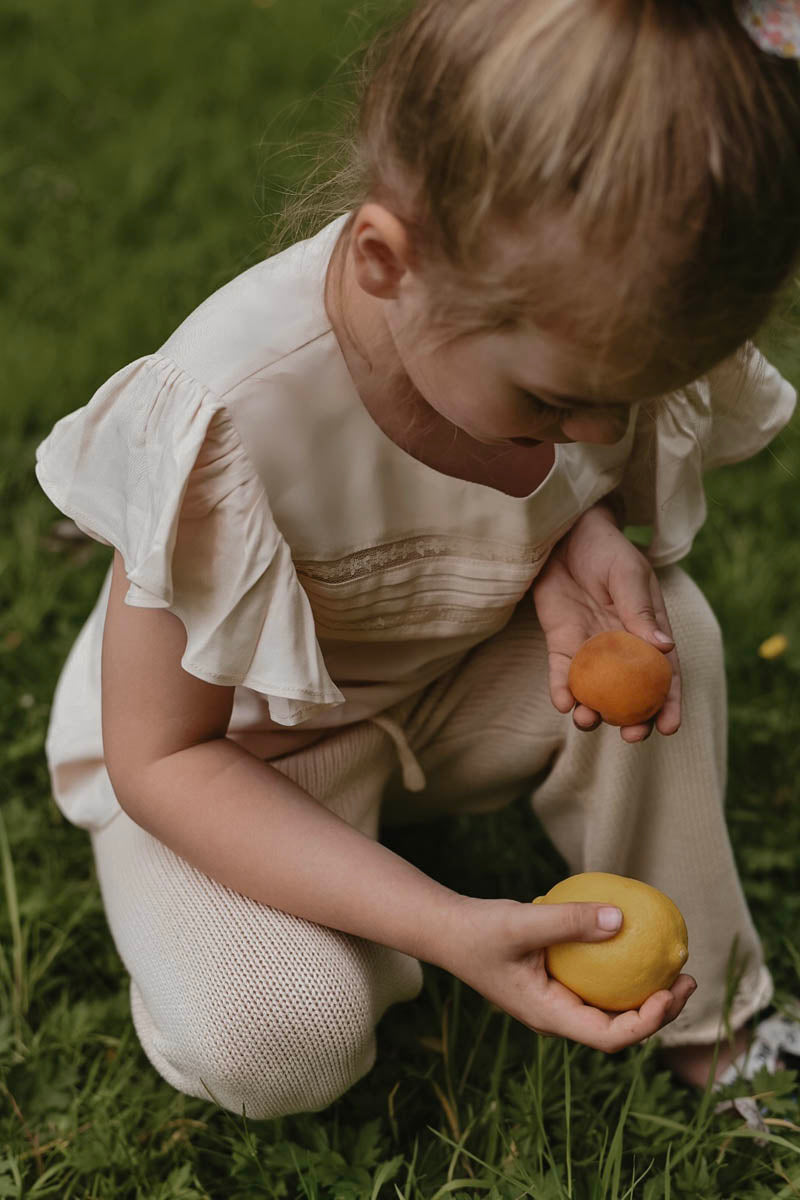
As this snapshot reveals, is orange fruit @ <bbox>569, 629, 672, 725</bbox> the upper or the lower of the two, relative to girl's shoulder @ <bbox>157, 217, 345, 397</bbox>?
lower

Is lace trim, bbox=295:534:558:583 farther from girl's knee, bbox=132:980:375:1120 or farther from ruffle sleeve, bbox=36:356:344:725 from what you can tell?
girl's knee, bbox=132:980:375:1120

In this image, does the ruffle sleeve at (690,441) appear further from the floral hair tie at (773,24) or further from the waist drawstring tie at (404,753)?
the floral hair tie at (773,24)

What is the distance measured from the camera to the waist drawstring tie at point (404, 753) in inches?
62.4

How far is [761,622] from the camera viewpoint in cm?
222

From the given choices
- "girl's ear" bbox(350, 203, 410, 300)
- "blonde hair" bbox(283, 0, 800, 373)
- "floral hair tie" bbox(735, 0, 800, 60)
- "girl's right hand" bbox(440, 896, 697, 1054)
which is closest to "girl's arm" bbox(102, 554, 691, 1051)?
"girl's right hand" bbox(440, 896, 697, 1054)

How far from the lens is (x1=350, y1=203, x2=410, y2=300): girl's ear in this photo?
3.63 feet

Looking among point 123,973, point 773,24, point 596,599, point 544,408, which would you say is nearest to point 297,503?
point 544,408

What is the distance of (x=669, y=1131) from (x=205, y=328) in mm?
1008

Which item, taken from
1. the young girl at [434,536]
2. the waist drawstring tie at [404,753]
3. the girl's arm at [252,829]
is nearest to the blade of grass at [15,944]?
the young girl at [434,536]

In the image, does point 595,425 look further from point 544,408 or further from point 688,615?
point 688,615

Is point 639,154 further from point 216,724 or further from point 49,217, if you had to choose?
point 49,217

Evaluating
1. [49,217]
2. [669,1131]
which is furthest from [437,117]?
[49,217]

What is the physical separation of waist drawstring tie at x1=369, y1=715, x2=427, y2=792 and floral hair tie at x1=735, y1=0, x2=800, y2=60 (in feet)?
2.82

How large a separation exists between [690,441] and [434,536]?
13.8 inches
